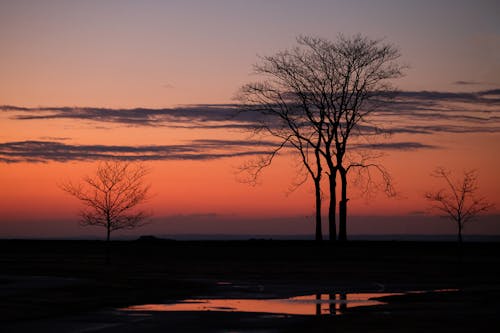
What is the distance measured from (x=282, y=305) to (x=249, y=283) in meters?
8.70

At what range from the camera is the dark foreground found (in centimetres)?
1964

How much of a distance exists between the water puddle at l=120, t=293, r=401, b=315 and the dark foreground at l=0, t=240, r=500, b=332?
2.66 feet

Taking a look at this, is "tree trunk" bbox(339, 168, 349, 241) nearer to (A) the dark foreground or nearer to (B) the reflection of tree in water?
(A) the dark foreground

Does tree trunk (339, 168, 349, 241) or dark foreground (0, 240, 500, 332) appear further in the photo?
tree trunk (339, 168, 349, 241)

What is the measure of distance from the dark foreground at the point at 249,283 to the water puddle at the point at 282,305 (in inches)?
31.9

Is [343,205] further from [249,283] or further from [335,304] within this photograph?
[335,304]

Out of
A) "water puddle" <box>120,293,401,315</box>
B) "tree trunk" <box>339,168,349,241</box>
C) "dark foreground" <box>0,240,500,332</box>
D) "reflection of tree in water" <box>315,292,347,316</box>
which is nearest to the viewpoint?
"dark foreground" <box>0,240,500,332</box>

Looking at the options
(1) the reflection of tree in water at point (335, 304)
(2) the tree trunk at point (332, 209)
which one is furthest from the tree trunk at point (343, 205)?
(1) the reflection of tree in water at point (335, 304)

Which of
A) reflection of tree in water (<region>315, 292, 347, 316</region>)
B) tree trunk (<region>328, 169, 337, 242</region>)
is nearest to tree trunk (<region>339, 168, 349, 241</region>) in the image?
tree trunk (<region>328, 169, 337, 242</region>)

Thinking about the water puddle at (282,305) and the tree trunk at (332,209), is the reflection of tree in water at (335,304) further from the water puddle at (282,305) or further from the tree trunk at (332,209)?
the tree trunk at (332,209)

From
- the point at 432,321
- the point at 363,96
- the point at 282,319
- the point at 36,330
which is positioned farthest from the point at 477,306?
the point at 363,96

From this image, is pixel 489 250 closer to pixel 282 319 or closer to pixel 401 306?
pixel 401 306

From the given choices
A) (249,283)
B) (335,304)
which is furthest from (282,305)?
(249,283)

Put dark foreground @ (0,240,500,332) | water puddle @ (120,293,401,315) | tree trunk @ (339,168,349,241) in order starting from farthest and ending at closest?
tree trunk @ (339,168,349,241), water puddle @ (120,293,401,315), dark foreground @ (0,240,500,332)
